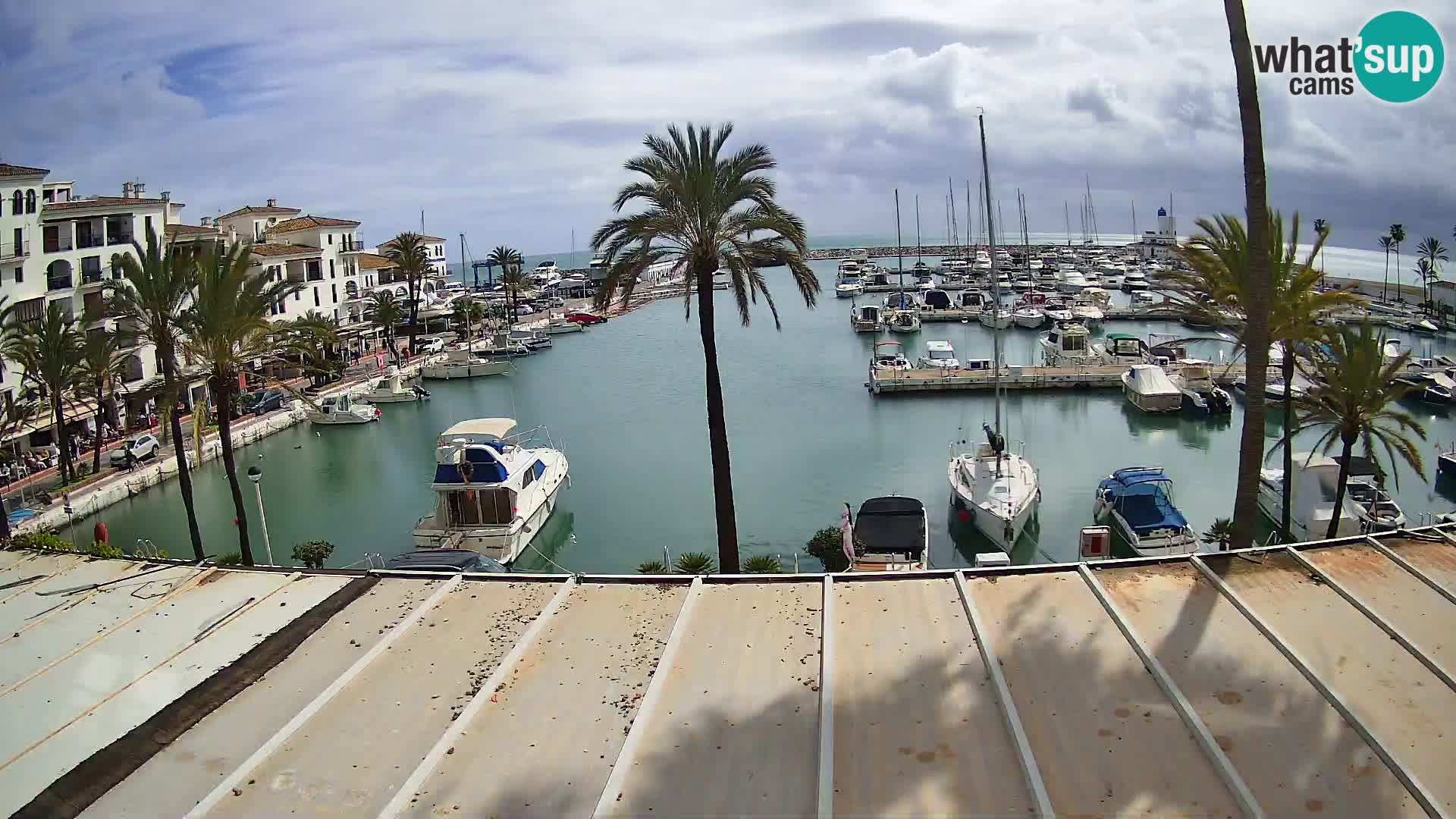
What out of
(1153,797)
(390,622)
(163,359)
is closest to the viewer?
(1153,797)

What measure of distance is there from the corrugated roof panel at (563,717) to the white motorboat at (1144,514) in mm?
14129

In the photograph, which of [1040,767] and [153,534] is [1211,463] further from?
[153,534]

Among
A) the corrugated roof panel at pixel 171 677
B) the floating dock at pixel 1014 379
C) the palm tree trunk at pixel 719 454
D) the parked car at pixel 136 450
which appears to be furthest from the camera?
the floating dock at pixel 1014 379

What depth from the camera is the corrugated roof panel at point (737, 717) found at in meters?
7.92

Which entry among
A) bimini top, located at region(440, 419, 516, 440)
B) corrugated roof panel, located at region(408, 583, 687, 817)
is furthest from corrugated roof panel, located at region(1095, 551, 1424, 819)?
bimini top, located at region(440, 419, 516, 440)

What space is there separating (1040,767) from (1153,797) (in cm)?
89

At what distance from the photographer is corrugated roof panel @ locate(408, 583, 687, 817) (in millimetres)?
8094

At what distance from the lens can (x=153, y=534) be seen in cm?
2966

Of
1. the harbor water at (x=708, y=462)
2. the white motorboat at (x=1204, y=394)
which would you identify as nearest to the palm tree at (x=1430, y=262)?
the harbor water at (x=708, y=462)

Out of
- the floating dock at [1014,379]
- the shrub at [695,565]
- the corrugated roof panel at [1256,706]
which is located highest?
the floating dock at [1014,379]

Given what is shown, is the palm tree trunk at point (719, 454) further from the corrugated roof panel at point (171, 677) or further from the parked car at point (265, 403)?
the parked car at point (265, 403)

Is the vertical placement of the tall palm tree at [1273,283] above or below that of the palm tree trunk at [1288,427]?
above

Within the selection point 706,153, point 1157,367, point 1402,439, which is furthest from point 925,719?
point 1157,367

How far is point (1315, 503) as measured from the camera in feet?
76.6
